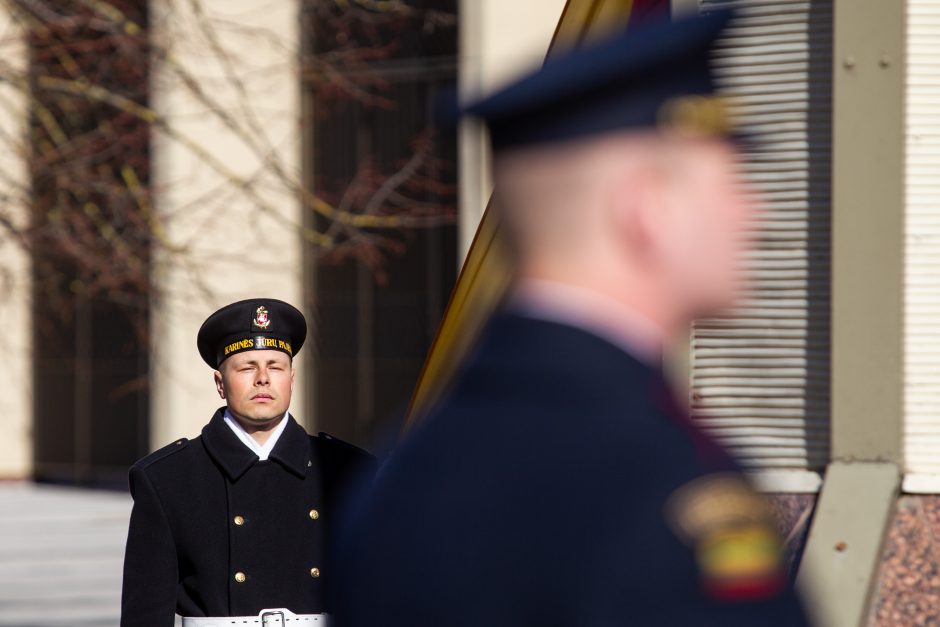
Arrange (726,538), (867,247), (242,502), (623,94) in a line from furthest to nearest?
(867,247) → (242,502) → (623,94) → (726,538)

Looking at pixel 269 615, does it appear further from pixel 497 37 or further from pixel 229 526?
pixel 497 37

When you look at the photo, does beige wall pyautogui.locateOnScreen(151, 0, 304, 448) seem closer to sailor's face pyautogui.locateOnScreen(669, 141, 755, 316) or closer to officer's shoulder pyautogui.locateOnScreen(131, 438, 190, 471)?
officer's shoulder pyautogui.locateOnScreen(131, 438, 190, 471)

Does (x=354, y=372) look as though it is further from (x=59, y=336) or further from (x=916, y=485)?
(x=916, y=485)

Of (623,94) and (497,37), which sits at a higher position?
(497,37)

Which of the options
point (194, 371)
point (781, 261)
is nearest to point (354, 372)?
point (194, 371)

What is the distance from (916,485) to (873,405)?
28cm

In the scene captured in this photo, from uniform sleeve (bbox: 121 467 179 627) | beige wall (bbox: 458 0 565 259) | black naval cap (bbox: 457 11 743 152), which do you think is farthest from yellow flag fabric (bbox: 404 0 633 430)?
beige wall (bbox: 458 0 565 259)

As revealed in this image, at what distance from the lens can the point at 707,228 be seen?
3.94ft

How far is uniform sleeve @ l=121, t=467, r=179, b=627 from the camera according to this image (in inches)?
144

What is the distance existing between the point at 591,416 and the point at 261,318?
2792 mm

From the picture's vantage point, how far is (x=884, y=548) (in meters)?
4.89

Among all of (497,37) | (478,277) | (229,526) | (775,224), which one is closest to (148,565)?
(229,526)

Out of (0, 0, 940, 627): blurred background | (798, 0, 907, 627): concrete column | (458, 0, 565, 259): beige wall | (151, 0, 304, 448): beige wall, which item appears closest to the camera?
(0, 0, 940, 627): blurred background

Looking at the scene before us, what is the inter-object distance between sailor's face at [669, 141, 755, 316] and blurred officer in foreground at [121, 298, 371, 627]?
2.64 metres
